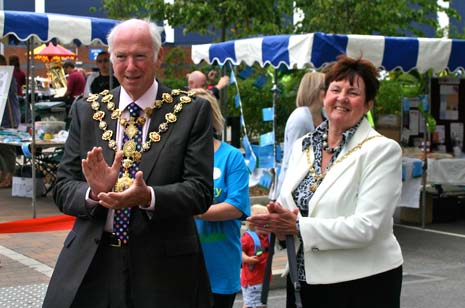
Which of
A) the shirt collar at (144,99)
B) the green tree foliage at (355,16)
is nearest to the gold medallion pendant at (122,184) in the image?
the shirt collar at (144,99)

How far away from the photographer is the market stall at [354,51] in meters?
10.1

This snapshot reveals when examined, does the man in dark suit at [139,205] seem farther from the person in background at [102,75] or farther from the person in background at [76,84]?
the person in background at [76,84]

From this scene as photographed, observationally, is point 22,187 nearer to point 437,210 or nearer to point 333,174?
point 437,210

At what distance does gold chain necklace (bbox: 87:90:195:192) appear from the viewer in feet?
10.5

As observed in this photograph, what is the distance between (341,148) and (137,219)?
107 cm

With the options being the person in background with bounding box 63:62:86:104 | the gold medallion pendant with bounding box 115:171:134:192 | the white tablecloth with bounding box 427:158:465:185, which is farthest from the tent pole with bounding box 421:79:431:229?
the gold medallion pendant with bounding box 115:171:134:192

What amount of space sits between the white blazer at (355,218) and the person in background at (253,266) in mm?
2231

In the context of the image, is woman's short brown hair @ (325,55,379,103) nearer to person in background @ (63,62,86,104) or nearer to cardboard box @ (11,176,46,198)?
cardboard box @ (11,176,46,198)

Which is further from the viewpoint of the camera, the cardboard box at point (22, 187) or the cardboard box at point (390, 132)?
the cardboard box at point (22, 187)

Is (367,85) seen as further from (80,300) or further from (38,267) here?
(38,267)

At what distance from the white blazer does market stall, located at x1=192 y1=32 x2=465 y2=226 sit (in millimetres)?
6443

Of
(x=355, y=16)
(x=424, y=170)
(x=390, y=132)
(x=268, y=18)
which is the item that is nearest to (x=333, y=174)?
(x=424, y=170)

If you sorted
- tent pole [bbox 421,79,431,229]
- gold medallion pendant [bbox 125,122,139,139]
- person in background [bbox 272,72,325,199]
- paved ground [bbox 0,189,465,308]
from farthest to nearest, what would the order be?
tent pole [bbox 421,79,431,229]
person in background [bbox 272,72,325,199]
paved ground [bbox 0,189,465,308]
gold medallion pendant [bbox 125,122,139,139]

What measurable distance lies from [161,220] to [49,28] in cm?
882
